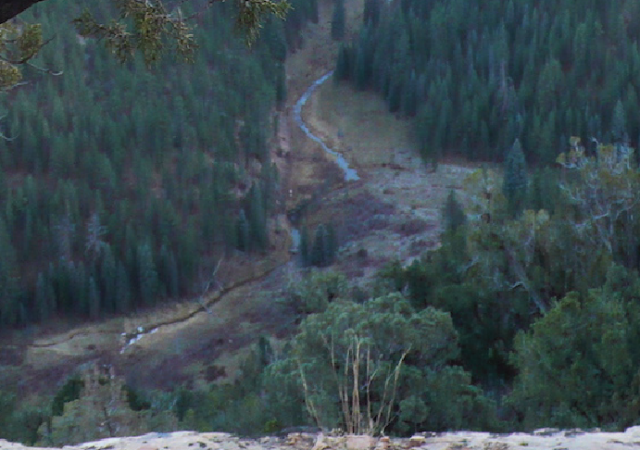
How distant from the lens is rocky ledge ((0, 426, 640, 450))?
681cm

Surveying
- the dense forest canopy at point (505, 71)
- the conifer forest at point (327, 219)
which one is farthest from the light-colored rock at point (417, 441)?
the dense forest canopy at point (505, 71)

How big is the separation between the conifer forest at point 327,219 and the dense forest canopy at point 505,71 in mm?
200

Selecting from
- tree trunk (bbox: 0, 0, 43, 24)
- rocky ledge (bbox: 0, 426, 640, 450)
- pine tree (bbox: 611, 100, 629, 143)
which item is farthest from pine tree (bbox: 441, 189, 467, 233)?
tree trunk (bbox: 0, 0, 43, 24)

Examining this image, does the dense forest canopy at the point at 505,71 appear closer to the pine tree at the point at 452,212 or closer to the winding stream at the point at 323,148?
the winding stream at the point at 323,148

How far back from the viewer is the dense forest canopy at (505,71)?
59.3 m

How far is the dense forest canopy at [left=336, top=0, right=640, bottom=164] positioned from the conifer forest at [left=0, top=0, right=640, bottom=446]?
20cm

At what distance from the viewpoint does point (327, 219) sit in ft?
181

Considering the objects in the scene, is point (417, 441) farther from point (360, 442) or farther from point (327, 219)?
point (327, 219)

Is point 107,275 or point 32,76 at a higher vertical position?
point 32,76

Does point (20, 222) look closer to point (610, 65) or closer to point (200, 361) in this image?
point (200, 361)

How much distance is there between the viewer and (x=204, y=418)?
18797mm

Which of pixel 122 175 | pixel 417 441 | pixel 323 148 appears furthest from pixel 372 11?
pixel 417 441

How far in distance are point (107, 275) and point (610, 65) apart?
119 feet

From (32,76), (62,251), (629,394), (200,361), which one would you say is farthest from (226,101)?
(629,394)
